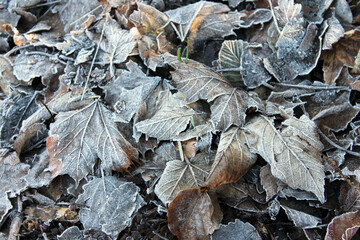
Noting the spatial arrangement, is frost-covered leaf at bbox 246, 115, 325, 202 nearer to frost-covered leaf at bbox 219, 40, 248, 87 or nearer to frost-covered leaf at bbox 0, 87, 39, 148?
frost-covered leaf at bbox 219, 40, 248, 87

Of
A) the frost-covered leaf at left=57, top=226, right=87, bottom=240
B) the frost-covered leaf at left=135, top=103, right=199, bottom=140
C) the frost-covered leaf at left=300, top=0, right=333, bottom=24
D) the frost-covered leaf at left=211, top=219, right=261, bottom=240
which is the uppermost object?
→ the frost-covered leaf at left=300, top=0, right=333, bottom=24

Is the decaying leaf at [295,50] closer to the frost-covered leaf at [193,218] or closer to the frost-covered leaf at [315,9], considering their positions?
the frost-covered leaf at [315,9]

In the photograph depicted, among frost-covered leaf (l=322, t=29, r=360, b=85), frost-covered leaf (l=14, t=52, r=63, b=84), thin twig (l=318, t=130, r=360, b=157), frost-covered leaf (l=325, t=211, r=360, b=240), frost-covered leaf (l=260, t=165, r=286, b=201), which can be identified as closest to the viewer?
frost-covered leaf (l=325, t=211, r=360, b=240)

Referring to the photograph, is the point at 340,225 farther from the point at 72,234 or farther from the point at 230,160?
the point at 72,234

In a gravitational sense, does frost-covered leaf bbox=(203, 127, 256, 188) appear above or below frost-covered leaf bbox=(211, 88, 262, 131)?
below

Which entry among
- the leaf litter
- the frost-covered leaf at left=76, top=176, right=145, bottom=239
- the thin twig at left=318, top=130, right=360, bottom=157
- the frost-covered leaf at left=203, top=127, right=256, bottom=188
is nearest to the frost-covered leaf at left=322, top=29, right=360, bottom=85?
the leaf litter

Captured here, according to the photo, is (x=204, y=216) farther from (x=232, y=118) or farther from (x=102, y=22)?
(x=102, y=22)

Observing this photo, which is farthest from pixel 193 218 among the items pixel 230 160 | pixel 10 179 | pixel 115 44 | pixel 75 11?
pixel 75 11
